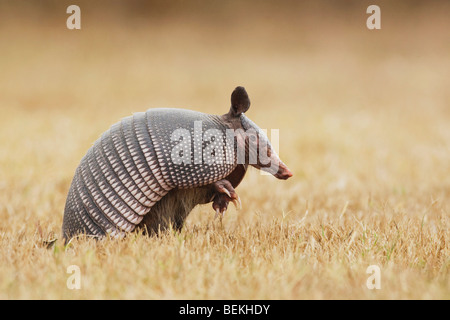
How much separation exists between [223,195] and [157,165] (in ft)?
1.99

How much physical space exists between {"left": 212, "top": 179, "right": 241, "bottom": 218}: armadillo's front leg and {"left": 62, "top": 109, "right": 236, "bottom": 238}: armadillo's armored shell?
84mm

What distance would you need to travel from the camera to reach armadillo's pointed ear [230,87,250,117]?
4051 mm

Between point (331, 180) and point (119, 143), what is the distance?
4.50 metres

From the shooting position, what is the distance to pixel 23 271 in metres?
3.51

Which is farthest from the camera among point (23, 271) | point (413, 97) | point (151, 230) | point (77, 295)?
point (413, 97)

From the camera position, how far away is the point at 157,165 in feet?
12.8

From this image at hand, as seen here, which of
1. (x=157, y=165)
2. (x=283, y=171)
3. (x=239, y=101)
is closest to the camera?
(x=157, y=165)

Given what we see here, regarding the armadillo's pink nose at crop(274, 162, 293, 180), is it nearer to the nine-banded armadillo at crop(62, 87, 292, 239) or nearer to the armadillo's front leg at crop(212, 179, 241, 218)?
the nine-banded armadillo at crop(62, 87, 292, 239)

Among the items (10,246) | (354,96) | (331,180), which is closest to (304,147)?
(331,180)

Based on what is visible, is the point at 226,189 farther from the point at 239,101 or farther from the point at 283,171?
the point at 239,101

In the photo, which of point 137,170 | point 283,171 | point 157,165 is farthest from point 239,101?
point 137,170

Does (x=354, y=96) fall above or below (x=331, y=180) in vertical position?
above

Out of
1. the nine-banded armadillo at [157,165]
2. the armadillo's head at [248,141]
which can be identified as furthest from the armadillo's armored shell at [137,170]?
the armadillo's head at [248,141]

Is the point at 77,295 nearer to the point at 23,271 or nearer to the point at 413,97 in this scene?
the point at 23,271
